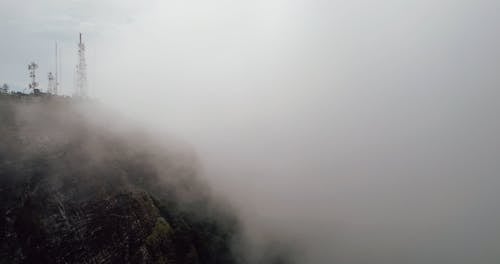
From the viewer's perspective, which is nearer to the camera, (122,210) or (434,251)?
(122,210)

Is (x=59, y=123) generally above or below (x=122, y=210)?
above

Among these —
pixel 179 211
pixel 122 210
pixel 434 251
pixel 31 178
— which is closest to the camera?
pixel 31 178

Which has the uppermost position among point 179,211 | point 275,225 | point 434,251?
point 179,211

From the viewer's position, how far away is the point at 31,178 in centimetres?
5041

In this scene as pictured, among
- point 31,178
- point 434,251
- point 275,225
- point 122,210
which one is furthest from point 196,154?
point 434,251

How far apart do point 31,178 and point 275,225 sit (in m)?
47.5

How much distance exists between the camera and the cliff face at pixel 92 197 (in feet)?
152

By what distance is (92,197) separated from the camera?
52875 mm

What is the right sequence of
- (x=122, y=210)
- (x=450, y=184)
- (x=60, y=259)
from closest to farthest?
(x=60, y=259)
(x=122, y=210)
(x=450, y=184)

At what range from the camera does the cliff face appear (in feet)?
152

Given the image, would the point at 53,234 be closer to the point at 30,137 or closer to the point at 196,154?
the point at 30,137

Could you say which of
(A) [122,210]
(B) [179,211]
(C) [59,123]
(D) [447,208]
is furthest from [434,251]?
(C) [59,123]

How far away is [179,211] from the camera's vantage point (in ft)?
212

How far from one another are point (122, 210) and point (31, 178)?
11.2 metres
